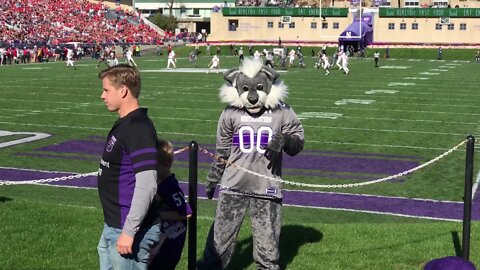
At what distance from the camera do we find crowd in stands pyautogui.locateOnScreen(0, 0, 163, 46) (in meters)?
56.6

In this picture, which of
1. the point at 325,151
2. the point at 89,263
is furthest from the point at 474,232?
the point at 325,151

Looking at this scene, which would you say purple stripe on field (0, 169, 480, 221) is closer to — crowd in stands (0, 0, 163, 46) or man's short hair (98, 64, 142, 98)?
man's short hair (98, 64, 142, 98)

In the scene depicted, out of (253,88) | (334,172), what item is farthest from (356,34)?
(253,88)

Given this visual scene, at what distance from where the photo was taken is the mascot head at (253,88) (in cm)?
569

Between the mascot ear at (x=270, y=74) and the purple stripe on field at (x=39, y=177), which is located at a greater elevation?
the mascot ear at (x=270, y=74)

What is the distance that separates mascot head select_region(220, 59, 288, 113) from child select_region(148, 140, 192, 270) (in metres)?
1.15

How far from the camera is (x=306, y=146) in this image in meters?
15.1

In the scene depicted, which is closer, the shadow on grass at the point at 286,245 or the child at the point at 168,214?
the child at the point at 168,214

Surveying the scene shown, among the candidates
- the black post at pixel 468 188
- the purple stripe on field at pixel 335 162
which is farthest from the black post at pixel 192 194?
the purple stripe on field at pixel 335 162

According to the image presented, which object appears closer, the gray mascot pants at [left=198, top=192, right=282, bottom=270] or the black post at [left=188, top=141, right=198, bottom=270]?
the black post at [left=188, top=141, right=198, bottom=270]

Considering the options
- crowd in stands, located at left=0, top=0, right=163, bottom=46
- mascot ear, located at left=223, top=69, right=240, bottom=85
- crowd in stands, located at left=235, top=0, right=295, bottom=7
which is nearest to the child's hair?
mascot ear, located at left=223, top=69, right=240, bottom=85

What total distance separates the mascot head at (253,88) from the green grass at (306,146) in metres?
1.58

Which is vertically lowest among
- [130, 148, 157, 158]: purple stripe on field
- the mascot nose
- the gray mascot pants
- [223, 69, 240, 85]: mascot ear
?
A: the gray mascot pants

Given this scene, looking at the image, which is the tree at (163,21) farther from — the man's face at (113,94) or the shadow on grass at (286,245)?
the man's face at (113,94)
